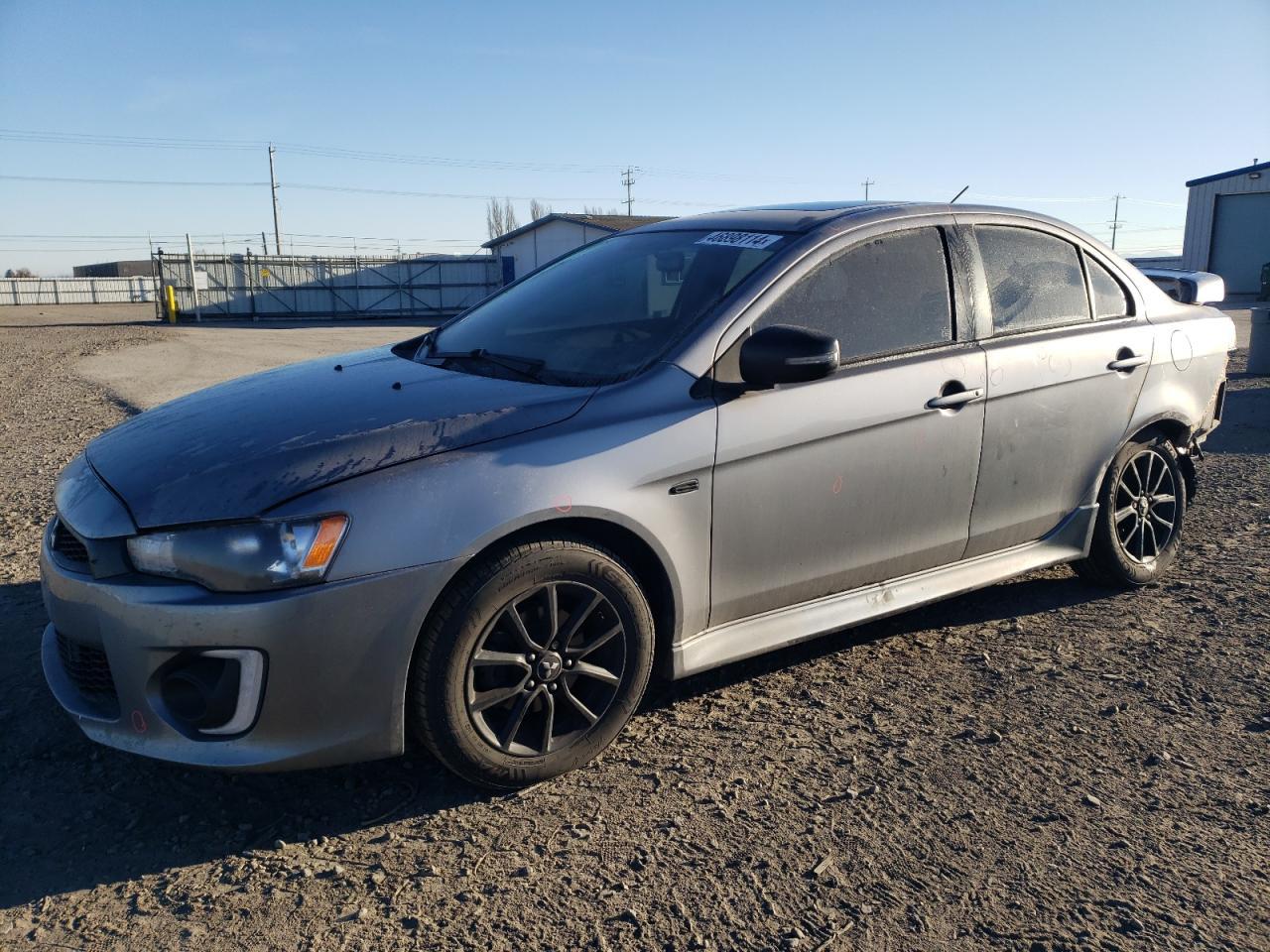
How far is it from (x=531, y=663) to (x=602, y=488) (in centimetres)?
55

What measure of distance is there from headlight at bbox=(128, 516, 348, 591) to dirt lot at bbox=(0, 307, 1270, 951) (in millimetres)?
756

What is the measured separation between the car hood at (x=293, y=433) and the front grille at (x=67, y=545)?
Answer: 20cm

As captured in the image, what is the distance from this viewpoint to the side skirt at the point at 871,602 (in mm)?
3303

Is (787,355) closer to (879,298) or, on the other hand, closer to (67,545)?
(879,298)

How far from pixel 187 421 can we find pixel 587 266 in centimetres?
169

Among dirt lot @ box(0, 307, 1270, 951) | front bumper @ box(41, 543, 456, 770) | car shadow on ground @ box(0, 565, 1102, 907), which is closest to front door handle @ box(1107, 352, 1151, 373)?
dirt lot @ box(0, 307, 1270, 951)

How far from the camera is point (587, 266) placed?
4.17 meters

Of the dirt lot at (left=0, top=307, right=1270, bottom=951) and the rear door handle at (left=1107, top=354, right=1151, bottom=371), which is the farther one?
the rear door handle at (left=1107, top=354, right=1151, bottom=371)

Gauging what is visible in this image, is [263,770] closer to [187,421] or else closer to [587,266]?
[187,421]

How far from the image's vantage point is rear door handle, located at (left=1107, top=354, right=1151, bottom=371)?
14.1 feet

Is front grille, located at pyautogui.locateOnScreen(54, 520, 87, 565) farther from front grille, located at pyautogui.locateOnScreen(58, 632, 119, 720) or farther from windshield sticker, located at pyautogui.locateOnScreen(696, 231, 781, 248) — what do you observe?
windshield sticker, located at pyautogui.locateOnScreen(696, 231, 781, 248)

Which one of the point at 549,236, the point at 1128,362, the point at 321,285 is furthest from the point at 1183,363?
the point at 549,236

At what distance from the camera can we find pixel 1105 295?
4.46 m

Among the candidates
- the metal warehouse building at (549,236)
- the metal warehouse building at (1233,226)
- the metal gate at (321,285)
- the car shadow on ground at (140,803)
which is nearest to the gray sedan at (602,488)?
the car shadow on ground at (140,803)
